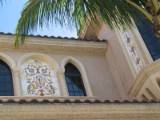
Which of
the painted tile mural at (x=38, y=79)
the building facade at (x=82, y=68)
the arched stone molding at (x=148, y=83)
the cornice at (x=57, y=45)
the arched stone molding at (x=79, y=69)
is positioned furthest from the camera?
the cornice at (x=57, y=45)

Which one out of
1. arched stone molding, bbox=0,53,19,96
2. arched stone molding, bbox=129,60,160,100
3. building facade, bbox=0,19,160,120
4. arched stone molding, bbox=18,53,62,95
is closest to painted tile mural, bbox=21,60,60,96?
building facade, bbox=0,19,160,120

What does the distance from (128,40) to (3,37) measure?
13.0 feet

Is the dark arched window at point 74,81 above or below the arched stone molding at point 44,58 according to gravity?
below

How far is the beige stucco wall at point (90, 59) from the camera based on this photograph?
1262 centimetres

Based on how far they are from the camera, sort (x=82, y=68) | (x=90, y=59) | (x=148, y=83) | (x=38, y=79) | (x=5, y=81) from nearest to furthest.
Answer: (x=148, y=83), (x=5, y=81), (x=38, y=79), (x=82, y=68), (x=90, y=59)

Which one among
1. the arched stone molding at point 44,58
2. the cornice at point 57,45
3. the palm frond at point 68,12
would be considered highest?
the cornice at point 57,45

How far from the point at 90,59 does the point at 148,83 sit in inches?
121

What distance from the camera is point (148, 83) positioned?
11.1 metres

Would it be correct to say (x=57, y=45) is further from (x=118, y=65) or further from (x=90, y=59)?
(x=118, y=65)

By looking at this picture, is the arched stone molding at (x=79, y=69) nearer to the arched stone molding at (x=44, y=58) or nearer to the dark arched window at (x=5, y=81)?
the arched stone molding at (x=44, y=58)

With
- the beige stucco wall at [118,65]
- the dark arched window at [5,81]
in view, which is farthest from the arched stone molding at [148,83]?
the dark arched window at [5,81]

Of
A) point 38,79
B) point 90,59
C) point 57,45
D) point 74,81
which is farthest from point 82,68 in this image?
point 38,79

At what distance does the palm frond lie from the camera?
26.5 feet

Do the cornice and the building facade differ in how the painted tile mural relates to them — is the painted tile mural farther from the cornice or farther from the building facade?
the cornice
